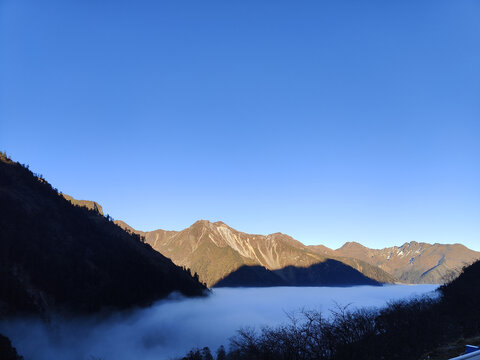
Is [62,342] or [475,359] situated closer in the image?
[475,359]

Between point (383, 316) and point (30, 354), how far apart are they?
595 ft

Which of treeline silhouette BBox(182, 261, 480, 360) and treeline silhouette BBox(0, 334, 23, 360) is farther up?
treeline silhouette BBox(0, 334, 23, 360)

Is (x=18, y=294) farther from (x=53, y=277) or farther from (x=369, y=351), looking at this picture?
(x=369, y=351)

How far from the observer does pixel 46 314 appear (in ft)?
575

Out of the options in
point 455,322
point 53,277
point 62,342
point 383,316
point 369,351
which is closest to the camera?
point 369,351

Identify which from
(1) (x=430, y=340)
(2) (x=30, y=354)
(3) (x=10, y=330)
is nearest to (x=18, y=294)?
(3) (x=10, y=330)

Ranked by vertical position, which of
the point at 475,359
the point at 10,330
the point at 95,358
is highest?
the point at 475,359

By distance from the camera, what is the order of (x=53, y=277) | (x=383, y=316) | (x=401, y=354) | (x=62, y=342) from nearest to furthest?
1. (x=401, y=354)
2. (x=383, y=316)
3. (x=62, y=342)
4. (x=53, y=277)

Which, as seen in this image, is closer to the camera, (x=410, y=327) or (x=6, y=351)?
(x=6, y=351)

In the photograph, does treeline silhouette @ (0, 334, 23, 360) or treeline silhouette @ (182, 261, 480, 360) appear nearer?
treeline silhouette @ (0, 334, 23, 360)

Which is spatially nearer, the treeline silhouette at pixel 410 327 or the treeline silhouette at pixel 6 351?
the treeline silhouette at pixel 6 351

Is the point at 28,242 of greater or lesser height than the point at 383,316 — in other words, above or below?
above

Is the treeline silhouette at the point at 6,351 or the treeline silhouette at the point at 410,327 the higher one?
the treeline silhouette at the point at 6,351

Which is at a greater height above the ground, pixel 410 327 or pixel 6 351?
pixel 6 351
